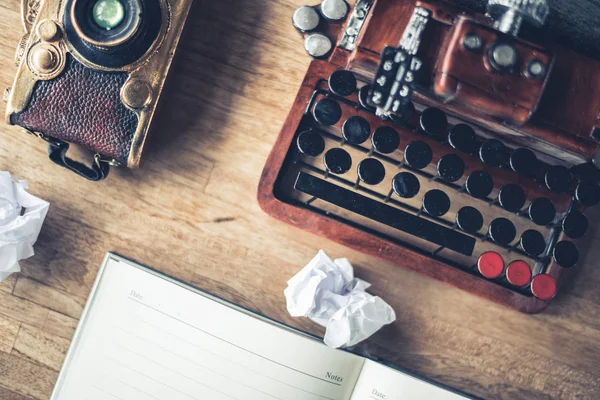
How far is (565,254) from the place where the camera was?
1240mm

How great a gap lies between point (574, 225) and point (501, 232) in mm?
161

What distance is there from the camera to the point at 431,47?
1.15 metres

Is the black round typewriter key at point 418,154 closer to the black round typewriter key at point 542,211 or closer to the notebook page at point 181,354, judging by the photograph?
the black round typewriter key at point 542,211

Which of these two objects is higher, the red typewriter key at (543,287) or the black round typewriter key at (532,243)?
the black round typewriter key at (532,243)

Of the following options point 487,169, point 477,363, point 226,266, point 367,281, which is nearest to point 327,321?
point 367,281

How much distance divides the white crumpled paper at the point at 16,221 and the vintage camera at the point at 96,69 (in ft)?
0.55

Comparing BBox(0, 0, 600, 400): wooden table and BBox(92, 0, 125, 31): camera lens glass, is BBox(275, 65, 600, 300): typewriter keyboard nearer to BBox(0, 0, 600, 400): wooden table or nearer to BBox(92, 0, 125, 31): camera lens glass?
BBox(0, 0, 600, 400): wooden table

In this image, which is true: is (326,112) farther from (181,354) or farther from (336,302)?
(181,354)

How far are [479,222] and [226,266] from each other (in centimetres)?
61

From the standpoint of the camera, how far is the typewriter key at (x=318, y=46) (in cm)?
126

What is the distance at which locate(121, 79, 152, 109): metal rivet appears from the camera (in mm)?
1195

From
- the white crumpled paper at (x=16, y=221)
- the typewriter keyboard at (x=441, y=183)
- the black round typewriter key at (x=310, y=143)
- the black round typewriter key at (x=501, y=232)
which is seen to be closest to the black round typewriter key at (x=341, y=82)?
the typewriter keyboard at (x=441, y=183)

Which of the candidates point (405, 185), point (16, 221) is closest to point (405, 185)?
point (405, 185)

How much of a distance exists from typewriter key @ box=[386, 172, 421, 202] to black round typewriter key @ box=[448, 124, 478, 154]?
12 cm
